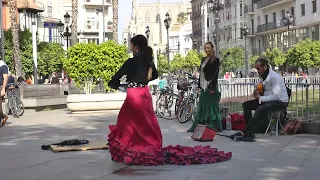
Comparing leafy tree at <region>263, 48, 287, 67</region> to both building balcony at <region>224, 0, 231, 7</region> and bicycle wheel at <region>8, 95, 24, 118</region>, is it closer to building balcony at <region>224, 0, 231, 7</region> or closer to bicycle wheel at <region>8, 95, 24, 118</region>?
building balcony at <region>224, 0, 231, 7</region>

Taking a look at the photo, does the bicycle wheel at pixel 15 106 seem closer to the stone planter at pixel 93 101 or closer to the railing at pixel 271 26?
the stone planter at pixel 93 101

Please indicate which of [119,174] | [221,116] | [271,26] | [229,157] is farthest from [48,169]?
[271,26]

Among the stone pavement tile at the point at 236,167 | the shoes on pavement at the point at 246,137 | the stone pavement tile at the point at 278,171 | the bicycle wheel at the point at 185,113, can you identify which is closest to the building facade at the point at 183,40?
the bicycle wheel at the point at 185,113

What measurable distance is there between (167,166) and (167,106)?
796 cm

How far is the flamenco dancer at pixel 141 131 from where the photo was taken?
7.89m

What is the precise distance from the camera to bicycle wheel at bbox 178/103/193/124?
46.4 feet

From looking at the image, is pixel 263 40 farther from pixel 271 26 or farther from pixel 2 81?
pixel 2 81

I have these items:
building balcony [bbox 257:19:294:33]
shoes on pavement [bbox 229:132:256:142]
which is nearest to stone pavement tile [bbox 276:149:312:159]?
shoes on pavement [bbox 229:132:256:142]

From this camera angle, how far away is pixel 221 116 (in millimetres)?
12516

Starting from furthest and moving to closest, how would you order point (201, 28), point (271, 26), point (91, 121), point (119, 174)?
1. point (201, 28)
2. point (271, 26)
3. point (91, 121)
4. point (119, 174)

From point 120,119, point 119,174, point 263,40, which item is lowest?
point 119,174

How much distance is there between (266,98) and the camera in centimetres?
1061

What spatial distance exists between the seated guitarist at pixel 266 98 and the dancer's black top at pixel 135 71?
115 inches

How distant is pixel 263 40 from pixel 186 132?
61247 millimetres
